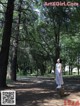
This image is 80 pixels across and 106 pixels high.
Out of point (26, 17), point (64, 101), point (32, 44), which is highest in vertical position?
point (26, 17)

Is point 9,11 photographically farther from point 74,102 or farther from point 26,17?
point 74,102

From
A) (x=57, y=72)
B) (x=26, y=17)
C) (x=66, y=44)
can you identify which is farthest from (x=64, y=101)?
(x=66, y=44)

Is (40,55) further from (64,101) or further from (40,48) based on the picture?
(64,101)

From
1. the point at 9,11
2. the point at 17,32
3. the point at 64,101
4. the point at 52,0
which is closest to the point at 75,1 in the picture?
the point at 52,0

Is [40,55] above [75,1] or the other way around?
the other way around

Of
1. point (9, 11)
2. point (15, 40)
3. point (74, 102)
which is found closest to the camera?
point (74, 102)

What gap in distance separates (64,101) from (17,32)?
52.9 ft

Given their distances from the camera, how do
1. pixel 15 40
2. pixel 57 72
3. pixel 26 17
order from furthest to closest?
pixel 15 40 → pixel 26 17 → pixel 57 72

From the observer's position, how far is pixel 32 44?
31.3m

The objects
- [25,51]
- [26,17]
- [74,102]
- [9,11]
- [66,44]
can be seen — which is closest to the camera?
[74,102]

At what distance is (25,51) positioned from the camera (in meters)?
34.0

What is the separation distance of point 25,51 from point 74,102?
70.0ft

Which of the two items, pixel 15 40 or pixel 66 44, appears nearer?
pixel 15 40

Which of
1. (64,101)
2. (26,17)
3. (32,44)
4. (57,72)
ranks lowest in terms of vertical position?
(64,101)
